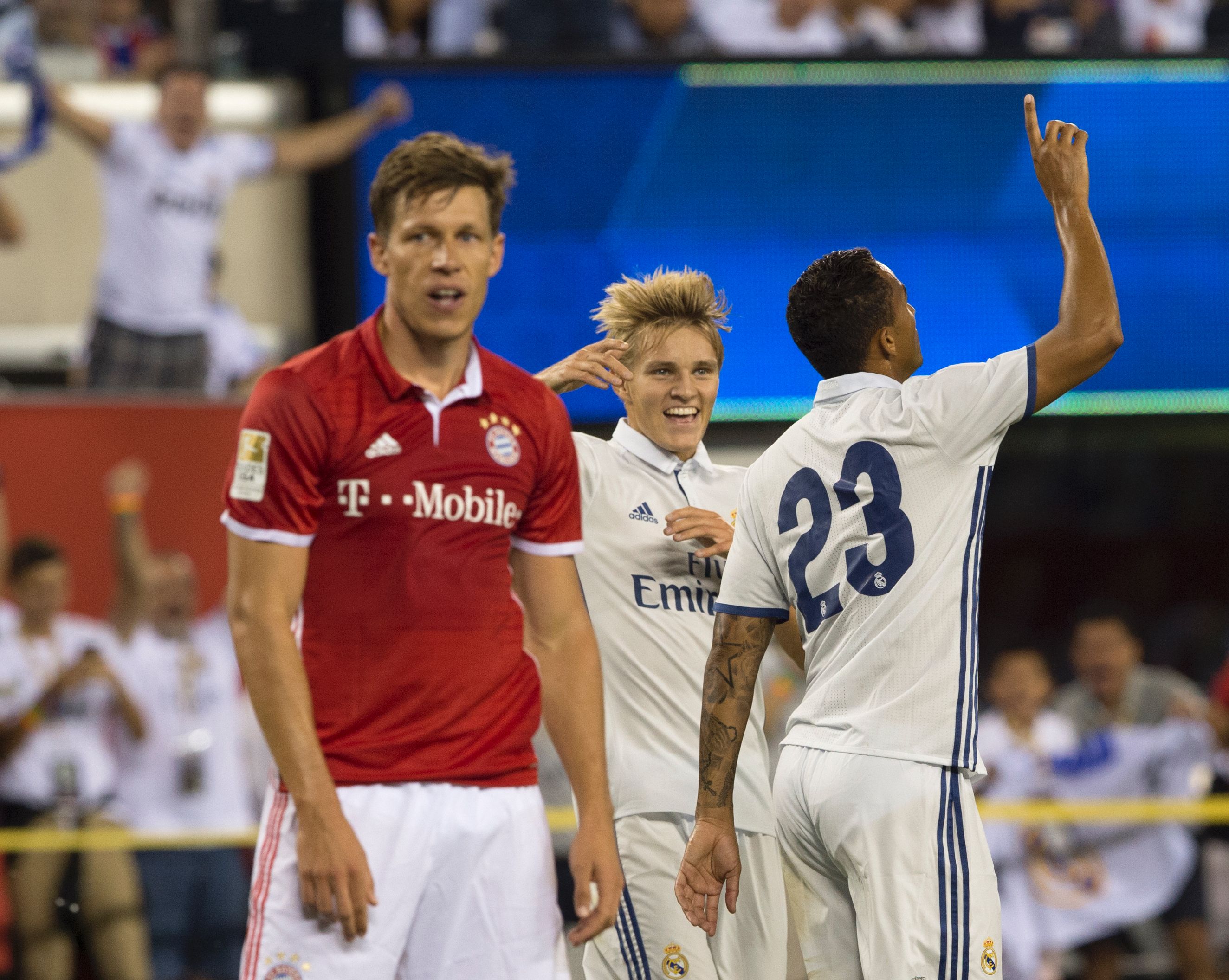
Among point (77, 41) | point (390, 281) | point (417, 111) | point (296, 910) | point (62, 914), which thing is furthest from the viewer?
point (77, 41)

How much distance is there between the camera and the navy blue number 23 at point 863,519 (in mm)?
3477

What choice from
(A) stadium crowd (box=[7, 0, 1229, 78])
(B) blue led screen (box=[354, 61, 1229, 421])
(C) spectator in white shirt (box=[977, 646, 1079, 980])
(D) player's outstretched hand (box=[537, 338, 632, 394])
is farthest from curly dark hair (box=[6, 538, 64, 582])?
(C) spectator in white shirt (box=[977, 646, 1079, 980])

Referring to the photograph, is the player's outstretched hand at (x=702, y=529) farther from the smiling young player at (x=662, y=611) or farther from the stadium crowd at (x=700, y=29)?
the stadium crowd at (x=700, y=29)

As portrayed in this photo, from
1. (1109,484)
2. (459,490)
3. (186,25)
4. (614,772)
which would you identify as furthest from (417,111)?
(1109,484)

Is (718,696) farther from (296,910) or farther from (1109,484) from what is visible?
(1109,484)

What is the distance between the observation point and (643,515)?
14.2 feet

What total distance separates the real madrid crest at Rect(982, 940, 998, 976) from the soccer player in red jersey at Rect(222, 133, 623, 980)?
760 millimetres

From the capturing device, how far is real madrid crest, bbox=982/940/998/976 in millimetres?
3385

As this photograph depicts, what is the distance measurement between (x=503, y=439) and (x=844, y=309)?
0.84m

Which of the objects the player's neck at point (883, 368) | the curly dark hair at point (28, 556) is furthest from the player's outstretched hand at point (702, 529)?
the curly dark hair at point (28, 556)

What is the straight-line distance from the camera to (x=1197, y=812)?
25.4 ft

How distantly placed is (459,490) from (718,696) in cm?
83

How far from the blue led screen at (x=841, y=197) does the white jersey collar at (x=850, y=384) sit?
3761mm

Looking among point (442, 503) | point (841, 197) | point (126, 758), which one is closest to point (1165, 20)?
point (841, 197)
